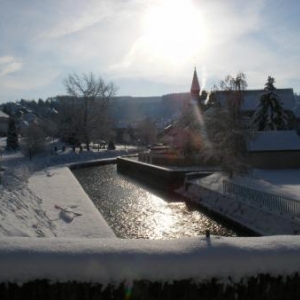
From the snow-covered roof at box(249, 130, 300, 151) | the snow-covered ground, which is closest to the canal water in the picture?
the snow-covered ground

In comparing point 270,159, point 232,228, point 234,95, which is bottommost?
point 232,228

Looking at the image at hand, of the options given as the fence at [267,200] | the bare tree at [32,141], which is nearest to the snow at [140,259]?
the fence at [267,200]

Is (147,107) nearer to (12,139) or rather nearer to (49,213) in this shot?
→ (12,139)

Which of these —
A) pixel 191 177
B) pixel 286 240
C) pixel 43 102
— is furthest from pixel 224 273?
pixel 43 102

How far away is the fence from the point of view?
57.8 feet

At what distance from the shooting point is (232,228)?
20000 mm

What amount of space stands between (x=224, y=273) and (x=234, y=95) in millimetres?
32711

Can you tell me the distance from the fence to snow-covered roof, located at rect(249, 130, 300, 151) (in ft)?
33.4

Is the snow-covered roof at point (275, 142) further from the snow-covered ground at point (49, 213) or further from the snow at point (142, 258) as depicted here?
the snow at point (142, 258)

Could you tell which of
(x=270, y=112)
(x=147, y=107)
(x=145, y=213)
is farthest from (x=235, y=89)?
(x=147, y=107)

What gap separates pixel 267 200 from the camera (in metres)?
19.5

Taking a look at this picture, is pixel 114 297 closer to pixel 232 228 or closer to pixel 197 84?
pixel 232 228

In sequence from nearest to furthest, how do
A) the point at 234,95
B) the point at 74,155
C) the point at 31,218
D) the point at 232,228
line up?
the point at 31,218 → the point at 232,228 → the point at 234,95 → the point at 74,155

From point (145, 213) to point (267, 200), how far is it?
22.2 ft
